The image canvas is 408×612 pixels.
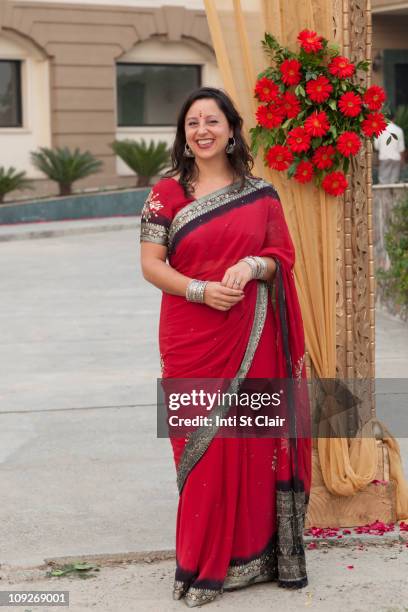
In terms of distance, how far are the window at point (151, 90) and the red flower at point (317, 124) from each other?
22441 millimetres

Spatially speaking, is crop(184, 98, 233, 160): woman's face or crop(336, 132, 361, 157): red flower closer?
crop(184, 98, 233, 160): woman's face

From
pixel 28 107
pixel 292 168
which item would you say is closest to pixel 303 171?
pixel 292 168

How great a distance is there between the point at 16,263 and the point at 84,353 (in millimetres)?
5765

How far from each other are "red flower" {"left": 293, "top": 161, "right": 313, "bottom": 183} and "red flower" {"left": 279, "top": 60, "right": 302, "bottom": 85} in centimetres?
33

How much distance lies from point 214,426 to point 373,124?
1.48 metres

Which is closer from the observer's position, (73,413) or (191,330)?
(191,330)

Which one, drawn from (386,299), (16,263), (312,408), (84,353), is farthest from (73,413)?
(16,263)

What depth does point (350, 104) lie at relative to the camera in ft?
16.7

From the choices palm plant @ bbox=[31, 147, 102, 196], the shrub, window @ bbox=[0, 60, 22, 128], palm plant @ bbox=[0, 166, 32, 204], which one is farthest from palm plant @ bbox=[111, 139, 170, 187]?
the shrub

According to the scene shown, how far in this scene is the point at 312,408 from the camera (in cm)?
526

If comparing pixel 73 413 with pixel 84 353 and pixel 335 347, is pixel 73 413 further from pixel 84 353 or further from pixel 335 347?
pixel 335 347

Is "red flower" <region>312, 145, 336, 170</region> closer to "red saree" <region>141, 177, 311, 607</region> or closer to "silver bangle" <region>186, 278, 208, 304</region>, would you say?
"red saree" <region>141, 177, 311, 607</region>

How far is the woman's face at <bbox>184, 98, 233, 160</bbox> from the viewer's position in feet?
14.8

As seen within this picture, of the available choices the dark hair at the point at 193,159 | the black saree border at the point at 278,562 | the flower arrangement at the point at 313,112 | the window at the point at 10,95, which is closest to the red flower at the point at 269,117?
the flower arrangement at the point at 313,112
